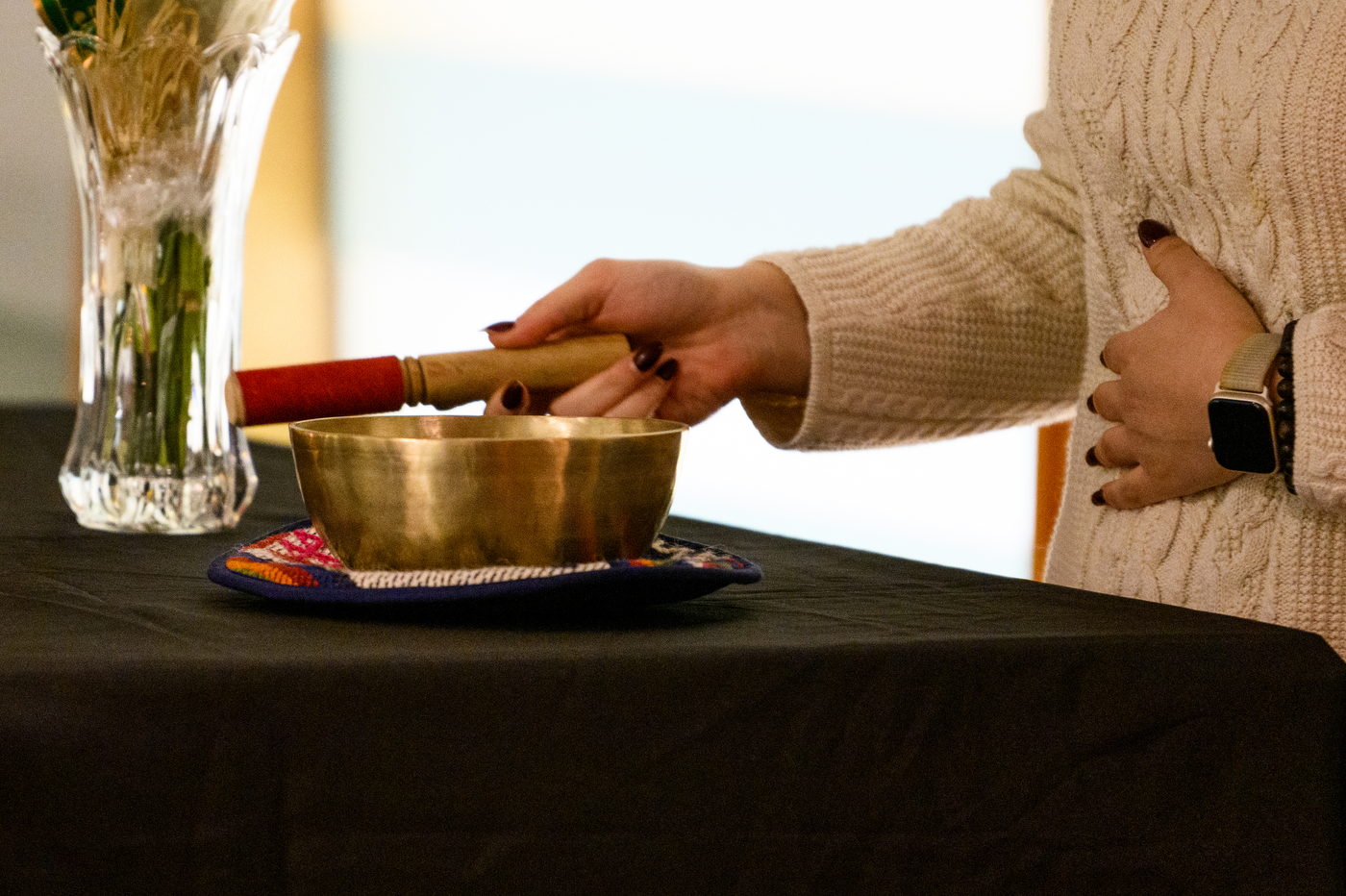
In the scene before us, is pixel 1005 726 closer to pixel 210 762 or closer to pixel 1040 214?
pixel 210 762

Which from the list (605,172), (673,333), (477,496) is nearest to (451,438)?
(477,496)

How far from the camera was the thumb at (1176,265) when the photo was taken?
76cm

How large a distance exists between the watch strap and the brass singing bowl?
34 cm

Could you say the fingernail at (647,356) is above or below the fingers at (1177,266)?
below

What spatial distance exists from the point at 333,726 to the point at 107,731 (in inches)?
2.8

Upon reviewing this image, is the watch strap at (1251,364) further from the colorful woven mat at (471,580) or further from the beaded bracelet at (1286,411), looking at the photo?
the colorful woven mat at (471,580)

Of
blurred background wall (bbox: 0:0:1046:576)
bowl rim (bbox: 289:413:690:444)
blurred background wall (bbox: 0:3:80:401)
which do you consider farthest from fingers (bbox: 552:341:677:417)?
blurred background wall (bbox: 0:3:80:401)

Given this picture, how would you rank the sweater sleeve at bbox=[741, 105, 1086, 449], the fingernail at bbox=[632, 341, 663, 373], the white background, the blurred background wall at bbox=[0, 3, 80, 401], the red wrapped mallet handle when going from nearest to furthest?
the red wrapped mallet handle, the fingernail at bbox=[632, 341, 663, 373], the sweater sleeve at bbox=[741, 105, 1086, 449], the white background, the blurred background wall at bbox=[0, 3, 80, 401]

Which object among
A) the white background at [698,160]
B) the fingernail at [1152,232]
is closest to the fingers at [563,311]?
the fingernail at [1152,232]

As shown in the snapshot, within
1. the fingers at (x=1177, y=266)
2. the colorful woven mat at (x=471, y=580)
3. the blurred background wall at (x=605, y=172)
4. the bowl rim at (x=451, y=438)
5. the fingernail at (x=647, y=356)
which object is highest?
the blurred background wall at (x=605, y=172)

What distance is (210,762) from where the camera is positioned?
16.3 inches

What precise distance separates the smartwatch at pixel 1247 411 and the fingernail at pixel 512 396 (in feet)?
1.23

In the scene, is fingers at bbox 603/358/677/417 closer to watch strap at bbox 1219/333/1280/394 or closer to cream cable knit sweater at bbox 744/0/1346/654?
cream cable knit sweater at bbox 744/0/1346/654

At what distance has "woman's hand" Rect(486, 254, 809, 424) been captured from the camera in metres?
0.75
